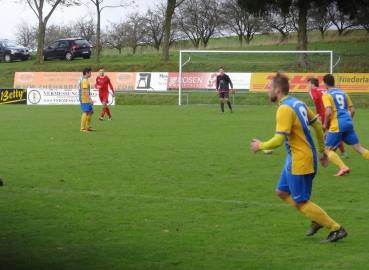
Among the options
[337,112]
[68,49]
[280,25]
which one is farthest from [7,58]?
[337,112]

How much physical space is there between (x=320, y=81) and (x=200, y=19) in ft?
92.9

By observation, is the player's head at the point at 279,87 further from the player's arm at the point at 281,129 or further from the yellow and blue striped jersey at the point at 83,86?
the yellow and blue striped jersey at the point at 83,86

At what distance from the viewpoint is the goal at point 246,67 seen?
33969 millimetres

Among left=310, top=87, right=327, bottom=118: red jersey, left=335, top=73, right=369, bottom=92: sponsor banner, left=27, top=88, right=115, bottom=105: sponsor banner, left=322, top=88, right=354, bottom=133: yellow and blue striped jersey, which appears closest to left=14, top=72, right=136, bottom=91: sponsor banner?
left=27, top=88, right=115, bottom=105: sponsor banner

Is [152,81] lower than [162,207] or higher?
Answer: higher

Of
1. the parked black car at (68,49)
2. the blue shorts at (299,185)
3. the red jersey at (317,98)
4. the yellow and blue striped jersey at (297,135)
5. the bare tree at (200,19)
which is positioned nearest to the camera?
the yellow and blue striped jersey at (297,135)

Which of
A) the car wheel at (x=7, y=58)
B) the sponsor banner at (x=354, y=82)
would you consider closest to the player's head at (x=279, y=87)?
the sponsor banner at (x=354, y=82)

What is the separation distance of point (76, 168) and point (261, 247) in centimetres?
665

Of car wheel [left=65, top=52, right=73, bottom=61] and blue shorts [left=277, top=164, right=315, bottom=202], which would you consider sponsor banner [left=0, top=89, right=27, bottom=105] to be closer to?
car wheel [left=65, top=52, right=73, bottom=61]

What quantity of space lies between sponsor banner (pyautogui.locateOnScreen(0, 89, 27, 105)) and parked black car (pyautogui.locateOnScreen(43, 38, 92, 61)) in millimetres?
16368

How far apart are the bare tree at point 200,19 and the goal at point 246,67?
22141mm

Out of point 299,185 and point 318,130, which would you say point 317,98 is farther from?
point 299,185

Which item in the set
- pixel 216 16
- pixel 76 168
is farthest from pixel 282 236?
pixel 216 16

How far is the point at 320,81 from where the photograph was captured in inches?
1276
